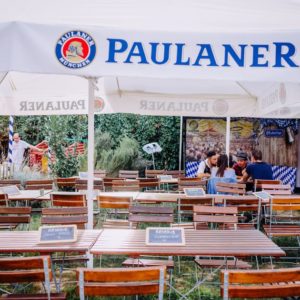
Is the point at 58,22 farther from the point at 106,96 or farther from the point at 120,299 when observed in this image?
the point at 106,96

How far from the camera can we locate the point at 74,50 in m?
3.84

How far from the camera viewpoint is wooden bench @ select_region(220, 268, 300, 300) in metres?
3.23

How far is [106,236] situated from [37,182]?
4.83 metres

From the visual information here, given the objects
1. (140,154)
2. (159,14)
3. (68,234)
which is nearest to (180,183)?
(68,234)

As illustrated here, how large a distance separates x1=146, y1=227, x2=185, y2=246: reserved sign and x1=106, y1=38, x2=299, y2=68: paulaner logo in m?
A: 1.66

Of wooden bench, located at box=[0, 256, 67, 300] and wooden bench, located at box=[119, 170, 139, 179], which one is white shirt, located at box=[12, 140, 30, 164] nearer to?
wooden bench, located at box=[119, 170, 139, 179]

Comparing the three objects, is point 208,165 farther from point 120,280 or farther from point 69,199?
point 120,280

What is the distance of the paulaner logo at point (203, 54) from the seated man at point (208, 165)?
615 cm

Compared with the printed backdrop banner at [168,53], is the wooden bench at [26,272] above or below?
below

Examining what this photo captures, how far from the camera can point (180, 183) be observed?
9258 mm

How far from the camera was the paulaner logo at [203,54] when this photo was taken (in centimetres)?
380

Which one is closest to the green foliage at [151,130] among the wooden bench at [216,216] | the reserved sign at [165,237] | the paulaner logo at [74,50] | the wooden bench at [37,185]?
the wooden bench at [37,185]

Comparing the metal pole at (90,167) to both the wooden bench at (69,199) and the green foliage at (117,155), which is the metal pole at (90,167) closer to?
the wooden bench at (69,199)

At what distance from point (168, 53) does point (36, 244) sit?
85.5 inches
